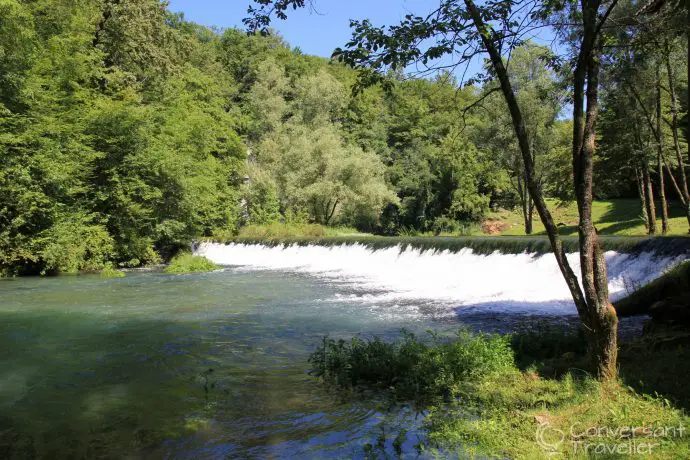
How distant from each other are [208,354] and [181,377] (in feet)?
4.01

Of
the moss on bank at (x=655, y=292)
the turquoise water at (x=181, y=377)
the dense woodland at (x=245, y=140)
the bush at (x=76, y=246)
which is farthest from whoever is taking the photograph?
the bush at (x=76, y=246)

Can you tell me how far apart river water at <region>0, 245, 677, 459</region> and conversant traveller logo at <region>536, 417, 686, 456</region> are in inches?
42.9

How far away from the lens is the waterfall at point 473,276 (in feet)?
38.3

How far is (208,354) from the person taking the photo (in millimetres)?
7543

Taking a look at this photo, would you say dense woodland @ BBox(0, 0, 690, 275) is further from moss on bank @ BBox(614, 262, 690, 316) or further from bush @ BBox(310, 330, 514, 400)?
moss on bank @ BBox(614, 262, 690, 316)

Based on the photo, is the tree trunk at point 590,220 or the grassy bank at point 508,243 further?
the grassy bank at point 508,243

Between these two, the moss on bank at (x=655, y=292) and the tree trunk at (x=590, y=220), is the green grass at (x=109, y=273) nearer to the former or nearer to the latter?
the moss on bank at (x=655, y=292)

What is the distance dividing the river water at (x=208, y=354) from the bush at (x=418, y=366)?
16.1 inches

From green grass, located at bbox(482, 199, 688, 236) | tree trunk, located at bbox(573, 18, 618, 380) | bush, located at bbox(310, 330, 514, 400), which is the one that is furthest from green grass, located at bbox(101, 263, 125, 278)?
green grass, located at bbox(482, 199, 688, 236)

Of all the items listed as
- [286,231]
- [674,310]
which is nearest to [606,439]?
[674,310]

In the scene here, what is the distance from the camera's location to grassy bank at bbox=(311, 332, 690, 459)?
355cm

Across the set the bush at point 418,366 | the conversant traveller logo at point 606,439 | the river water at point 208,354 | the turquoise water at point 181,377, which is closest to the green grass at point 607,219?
the river water at point 208,354

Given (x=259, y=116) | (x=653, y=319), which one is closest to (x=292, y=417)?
(x=653, y=319)

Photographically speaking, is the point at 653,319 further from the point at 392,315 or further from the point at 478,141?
the point at 478,141
